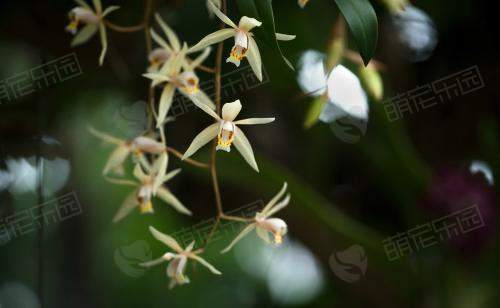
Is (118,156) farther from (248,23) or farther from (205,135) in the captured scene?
(248,23)

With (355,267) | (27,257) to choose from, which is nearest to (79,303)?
(27,257)

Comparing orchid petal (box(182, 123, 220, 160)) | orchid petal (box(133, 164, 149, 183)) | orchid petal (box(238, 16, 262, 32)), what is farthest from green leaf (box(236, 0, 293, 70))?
orchid petal (box(133, 164, 149, 183))

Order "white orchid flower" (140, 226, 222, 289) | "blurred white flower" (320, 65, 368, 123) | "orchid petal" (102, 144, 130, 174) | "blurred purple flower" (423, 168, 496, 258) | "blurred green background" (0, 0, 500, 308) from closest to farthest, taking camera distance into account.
Result: "white orchid flower" (140, 226, 222, 289) → "orchid petal" (102, 144, 130, 174) → "blurred white flower" (320, 65, 368, 123) → "blurred green background" (0, 0, 500, 308) → "blurred purple flower" (423, 168, 496, 258)

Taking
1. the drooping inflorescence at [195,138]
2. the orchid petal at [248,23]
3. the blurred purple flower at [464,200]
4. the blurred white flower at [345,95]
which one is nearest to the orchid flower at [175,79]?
the drooping inflorescence at [195,138]

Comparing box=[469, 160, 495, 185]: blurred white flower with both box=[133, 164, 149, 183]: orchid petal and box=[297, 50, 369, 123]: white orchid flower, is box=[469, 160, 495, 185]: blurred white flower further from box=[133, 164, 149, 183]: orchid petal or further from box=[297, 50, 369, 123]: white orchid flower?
box=[133, 164, 149, 183]: orchid petal

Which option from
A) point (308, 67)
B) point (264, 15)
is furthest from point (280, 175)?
point (264, 15)

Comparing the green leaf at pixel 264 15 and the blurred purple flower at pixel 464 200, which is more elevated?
the green leaf at pixel 264 15

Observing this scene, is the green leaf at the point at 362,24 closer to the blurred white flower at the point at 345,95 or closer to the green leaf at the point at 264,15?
the green leaf at the point at 264,15
